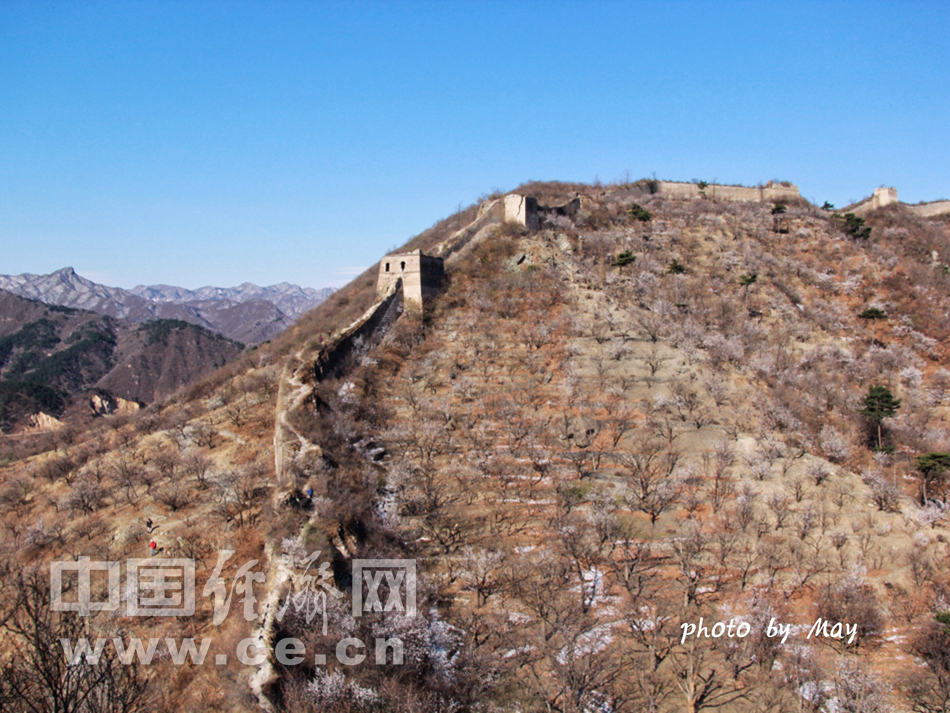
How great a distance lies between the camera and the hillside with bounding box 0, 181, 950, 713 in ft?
53.7

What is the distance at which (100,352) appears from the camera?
111 metres

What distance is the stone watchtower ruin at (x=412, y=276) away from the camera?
35.1 m

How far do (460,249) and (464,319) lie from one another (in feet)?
27.2

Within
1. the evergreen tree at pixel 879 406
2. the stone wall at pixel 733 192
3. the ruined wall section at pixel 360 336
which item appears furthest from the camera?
the stone wall at pixel 733 192

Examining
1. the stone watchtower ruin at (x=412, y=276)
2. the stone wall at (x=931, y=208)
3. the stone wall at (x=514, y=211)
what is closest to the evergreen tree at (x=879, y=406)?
the stone wall at (x=514, y=211)

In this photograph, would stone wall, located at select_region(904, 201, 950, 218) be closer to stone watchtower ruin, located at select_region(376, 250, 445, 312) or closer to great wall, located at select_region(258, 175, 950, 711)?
great wall, located at select_region(258, 175, 950, 711)

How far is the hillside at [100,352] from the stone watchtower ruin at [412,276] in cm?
6288

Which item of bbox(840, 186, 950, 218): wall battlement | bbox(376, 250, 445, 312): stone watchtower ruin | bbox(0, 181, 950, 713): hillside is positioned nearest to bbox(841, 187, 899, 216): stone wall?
bbox(840, 186, 950, 218): wall battlement

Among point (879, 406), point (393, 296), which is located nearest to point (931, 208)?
point (879, 406)

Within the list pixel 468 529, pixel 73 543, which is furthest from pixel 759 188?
pixel 73 543

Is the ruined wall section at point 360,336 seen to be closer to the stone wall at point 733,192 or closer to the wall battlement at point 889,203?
the stone wall at point 733,192

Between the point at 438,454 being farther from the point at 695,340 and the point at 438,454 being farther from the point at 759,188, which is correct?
the point at 759,188

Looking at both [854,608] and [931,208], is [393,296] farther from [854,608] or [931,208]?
[931,208]

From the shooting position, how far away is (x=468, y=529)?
22.1 m
